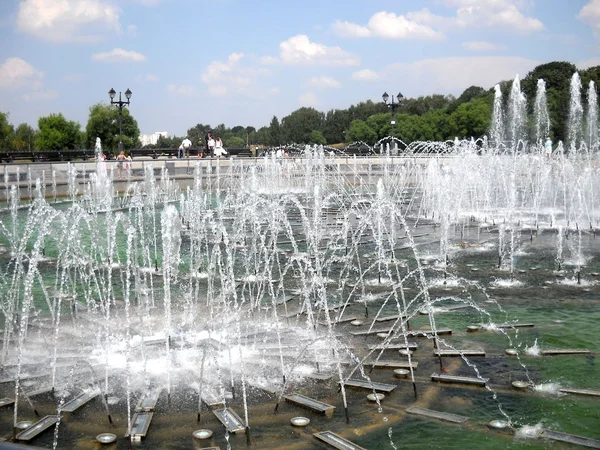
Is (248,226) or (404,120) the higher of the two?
(404,120)

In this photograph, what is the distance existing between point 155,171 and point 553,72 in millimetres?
52334

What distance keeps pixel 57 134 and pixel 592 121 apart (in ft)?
169

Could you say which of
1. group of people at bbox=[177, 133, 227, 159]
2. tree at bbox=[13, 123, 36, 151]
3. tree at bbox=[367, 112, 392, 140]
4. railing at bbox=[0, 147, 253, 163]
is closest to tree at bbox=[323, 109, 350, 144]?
tree at bbox=[367, 112, 392, 140]

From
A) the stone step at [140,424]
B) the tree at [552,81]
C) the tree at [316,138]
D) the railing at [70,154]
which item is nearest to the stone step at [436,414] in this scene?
the stone step at [140,424]

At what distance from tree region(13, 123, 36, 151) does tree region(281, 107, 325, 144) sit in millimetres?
37660

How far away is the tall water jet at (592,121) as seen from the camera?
52.5 m

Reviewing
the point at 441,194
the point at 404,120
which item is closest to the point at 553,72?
the point at 404,120

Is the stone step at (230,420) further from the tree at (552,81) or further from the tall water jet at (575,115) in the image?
the tree at (552,81)

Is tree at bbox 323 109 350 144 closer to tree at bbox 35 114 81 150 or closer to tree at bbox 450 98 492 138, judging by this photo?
tree at bbox 450 98 492 138

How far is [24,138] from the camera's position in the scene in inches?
3738

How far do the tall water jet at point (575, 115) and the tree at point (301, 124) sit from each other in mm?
51559

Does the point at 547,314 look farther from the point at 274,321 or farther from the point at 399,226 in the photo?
the point at 399,226

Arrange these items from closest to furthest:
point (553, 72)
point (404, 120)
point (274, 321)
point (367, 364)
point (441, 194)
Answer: point (367, 364)
point (274, 321)
point (441, 194)
point (553, 72)
point (404, 120)

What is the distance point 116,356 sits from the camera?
6992mm
